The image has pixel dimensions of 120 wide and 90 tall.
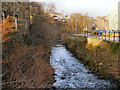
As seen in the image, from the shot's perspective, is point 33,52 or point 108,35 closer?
point 33,52

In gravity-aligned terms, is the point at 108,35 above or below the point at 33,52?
above

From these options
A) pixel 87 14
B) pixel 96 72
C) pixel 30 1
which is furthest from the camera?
pixel 87 14

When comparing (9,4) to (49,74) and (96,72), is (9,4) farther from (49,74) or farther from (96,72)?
(96,72)

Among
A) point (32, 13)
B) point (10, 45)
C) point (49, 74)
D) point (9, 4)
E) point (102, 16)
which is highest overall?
point (102, 16)

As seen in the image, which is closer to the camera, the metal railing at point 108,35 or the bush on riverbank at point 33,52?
the bush on riverbank at point 33,52

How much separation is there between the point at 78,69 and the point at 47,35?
605 cm

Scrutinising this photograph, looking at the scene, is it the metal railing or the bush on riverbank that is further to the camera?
the metal railing

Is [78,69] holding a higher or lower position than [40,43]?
lower

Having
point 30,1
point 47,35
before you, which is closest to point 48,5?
point 30,1

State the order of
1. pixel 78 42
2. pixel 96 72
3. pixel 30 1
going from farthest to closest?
pixel 78 42 < pixel 30 1 < pixel 96 72

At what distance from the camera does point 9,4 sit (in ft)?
50.9

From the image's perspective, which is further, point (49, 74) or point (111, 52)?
point (111, 52)

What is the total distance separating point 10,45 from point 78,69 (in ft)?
20.2

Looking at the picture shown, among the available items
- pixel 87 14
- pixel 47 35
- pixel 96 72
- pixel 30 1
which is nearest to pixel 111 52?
pixel 96 72
